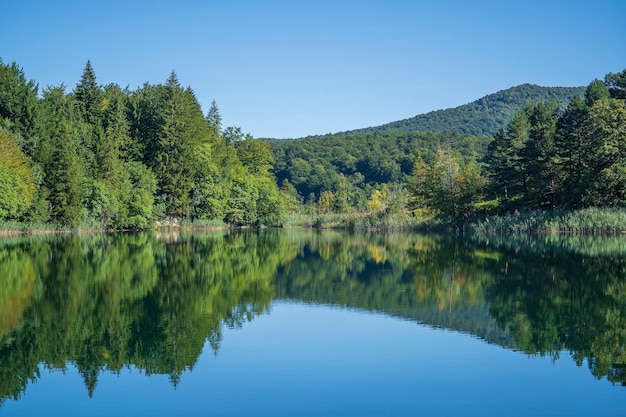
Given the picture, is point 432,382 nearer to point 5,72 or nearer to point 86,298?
point 86,298

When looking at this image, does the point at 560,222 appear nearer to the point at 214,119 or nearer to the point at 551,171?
the point at 551,171

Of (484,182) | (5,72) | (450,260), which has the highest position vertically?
(5,72)

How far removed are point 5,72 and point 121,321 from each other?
47.0 m

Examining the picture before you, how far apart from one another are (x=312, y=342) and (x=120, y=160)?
52.6 m

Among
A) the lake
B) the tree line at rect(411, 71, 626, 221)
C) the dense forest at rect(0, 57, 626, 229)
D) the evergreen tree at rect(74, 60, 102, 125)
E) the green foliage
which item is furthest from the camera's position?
the evergreen tree at rect(74, 60, 102, 125)

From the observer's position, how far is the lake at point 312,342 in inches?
313

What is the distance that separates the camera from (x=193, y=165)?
216ft

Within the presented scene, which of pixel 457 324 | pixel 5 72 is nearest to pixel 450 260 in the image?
pixel 457 324

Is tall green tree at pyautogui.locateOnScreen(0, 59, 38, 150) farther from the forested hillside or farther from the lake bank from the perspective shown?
the forested hillside

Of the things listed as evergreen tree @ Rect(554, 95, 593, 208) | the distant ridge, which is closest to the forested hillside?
the distant ridge

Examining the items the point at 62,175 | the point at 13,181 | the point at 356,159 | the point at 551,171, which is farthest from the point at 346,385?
the point at 356,159

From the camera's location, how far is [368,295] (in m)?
16.9

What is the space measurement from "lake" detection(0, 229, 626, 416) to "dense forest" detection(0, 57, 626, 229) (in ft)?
90.5

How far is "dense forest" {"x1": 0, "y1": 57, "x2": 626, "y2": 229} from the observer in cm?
4619
